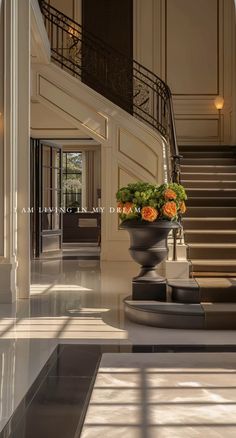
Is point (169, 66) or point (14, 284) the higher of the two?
point (169, 66)

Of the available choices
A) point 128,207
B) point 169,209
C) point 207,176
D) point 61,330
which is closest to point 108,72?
point 207,176

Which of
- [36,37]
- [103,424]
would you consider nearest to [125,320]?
[103,424]

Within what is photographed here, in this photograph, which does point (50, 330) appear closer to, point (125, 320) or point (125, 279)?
point (125, 320)

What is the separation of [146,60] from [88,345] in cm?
879

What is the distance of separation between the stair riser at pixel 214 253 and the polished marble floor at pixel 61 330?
3.09 ft

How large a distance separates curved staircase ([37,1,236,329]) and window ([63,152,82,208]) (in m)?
6.77

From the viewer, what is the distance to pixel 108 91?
10695mm

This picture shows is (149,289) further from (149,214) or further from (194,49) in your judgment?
(194,49)

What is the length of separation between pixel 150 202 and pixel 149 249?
0.44 meters

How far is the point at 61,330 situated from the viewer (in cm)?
450

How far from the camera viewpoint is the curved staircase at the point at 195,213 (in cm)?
469

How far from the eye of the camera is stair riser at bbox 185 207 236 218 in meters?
7.62

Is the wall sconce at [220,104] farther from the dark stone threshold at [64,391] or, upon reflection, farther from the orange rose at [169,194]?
the dark stone threshold at [64,391]

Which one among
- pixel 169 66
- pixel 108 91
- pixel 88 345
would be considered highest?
pixel 169 66
